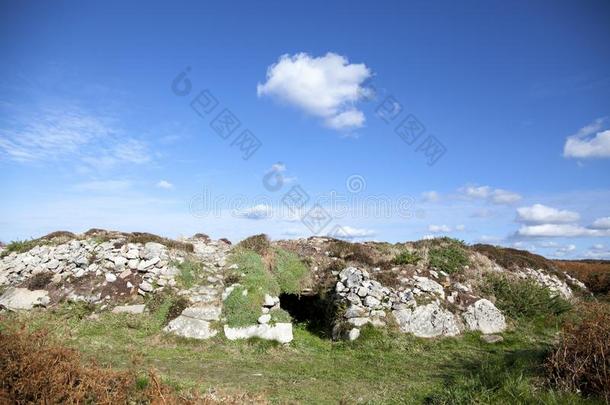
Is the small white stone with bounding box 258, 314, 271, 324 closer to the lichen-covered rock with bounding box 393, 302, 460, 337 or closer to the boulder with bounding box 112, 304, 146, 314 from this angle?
the boulder with bounding box 112, 304, 146, 314

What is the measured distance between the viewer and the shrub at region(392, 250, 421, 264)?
20.5 m

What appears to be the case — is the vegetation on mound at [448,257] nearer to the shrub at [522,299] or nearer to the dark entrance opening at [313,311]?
the shrub at [522,299]

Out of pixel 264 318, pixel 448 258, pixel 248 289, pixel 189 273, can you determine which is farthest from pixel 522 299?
pixel 189 273

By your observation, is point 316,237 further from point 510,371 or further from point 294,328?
point 510,371

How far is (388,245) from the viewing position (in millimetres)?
24719

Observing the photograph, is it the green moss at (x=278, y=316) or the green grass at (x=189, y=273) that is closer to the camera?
the green moss at (x=278, y=316)

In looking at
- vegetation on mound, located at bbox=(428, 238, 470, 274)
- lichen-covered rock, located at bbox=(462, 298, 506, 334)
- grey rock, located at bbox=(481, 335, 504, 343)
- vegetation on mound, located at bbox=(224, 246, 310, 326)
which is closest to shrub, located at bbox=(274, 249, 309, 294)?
vegetation on mound, located at bbox=(224, 246, 310, 326)

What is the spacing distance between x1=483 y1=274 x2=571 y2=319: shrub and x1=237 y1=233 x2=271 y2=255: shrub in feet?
35.7

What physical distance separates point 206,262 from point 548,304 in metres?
16.2

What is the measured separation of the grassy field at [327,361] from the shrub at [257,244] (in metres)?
4.50

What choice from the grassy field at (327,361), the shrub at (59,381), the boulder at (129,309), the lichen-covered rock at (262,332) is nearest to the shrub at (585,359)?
the grassy field at (327,361)

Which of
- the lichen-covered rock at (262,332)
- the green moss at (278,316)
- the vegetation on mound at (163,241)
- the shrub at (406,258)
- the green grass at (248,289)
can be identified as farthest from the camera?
the shrub at (406,258)

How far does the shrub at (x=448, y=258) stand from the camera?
2065cm

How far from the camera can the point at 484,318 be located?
17.8 metres
